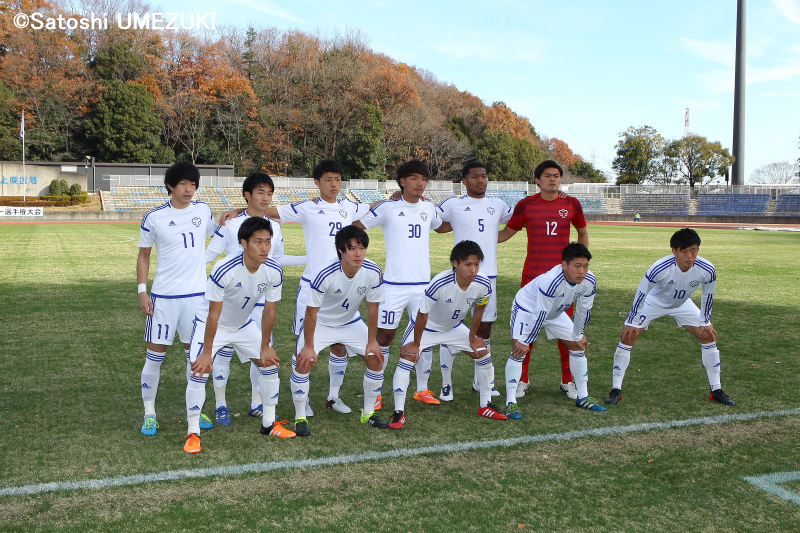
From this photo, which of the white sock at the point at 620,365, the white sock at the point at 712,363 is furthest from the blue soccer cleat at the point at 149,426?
the white sock at the point at 712,363

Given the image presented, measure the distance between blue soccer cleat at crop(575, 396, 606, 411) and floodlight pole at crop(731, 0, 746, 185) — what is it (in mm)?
58485

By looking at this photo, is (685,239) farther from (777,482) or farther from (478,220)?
(777,482)

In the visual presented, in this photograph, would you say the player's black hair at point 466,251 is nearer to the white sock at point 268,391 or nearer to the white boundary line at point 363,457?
the white boundary line at point 363,457

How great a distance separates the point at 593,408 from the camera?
570 centimetres

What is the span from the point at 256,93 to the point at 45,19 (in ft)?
66.5

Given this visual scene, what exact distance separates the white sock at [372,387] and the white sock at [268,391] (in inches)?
31.5

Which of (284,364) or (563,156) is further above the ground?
(563,156)

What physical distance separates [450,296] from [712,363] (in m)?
2.78

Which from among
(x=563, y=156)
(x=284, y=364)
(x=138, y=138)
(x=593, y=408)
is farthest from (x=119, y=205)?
(x=563, y=156)

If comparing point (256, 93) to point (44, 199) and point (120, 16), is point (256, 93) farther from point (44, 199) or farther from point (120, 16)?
point (44, 199)

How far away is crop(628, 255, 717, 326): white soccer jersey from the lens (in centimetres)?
586

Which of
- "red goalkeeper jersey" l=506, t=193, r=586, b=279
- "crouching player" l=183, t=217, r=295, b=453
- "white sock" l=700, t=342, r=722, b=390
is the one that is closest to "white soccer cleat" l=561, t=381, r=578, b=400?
"red goalkeeper jersey" l=506, t=193, r=586, b=279

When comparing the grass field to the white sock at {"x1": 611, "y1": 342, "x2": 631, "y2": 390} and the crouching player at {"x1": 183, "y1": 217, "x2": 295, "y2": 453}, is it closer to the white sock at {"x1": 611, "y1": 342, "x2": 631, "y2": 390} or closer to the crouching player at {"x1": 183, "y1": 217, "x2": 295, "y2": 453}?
the white sock at {"x1": 611, "y1": 342, "x2": 631, "y2": 390}

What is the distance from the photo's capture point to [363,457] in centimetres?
453
